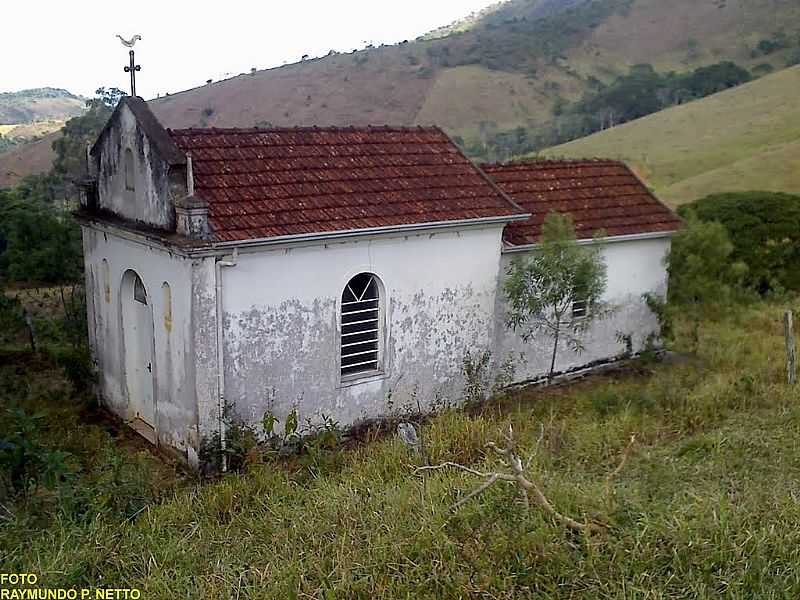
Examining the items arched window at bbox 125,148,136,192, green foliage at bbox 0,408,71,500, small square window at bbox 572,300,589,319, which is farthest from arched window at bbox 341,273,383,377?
green foliage at bbox 0,408,71,500

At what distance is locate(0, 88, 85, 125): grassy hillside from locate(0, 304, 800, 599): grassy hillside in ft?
362

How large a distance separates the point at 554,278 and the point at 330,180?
435 centimetres

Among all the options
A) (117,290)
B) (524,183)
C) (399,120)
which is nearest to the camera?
(117,290)

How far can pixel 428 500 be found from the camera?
276 inches

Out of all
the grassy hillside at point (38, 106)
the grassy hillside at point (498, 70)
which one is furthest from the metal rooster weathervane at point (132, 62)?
the grassy hillside at point (38, 106)

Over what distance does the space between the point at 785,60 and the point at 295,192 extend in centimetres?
8001

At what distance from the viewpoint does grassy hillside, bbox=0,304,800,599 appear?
5.74 m

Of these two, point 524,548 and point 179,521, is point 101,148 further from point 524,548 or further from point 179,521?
point 524,548

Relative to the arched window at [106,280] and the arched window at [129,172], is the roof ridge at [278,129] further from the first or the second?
the arched window at [106,280]

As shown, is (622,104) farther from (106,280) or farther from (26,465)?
(26,465)

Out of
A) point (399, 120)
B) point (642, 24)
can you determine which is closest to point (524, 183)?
point (399, 120)

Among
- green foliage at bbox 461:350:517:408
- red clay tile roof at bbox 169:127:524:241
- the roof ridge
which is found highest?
the roof ridge

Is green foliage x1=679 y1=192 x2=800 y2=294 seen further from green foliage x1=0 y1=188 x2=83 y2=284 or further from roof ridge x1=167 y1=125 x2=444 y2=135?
green foliage x1=0 y1=188 x2=83 y2=284

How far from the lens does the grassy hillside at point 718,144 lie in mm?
36188
